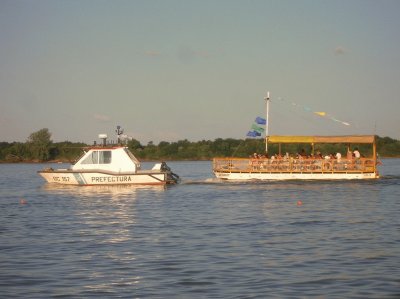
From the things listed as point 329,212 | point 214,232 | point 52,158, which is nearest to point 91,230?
point 214,232

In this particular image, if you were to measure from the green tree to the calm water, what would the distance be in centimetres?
9586

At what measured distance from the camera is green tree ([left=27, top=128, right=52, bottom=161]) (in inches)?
5217

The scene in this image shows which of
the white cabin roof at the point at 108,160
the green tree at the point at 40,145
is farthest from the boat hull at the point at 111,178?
the green tree at the point at 40,145

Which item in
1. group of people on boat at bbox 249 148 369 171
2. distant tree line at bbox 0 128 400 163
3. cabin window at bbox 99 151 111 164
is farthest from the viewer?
distant tree line at bbox 0 128 400 163

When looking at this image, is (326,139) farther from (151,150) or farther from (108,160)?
(151,150)

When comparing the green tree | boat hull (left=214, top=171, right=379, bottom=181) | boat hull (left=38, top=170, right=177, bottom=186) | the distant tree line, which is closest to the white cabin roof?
boat hull (left=38, top=170, right=177, bottom=186)

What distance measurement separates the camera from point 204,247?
2059 cm

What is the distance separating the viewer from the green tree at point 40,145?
5217 inches

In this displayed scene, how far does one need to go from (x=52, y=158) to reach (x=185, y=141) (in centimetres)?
2539

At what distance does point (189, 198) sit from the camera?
39.4 m

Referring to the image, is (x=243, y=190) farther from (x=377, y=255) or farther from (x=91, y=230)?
(x=377, y=255)

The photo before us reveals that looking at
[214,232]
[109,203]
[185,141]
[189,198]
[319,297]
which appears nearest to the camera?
[319,297]

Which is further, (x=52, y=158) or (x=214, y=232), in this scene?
(x=52, y=158)

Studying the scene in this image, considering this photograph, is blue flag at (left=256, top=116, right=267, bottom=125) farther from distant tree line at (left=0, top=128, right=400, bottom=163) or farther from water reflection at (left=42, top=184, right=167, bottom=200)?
distant tree line at (left=0, top=128, right=400, bottom=163)
